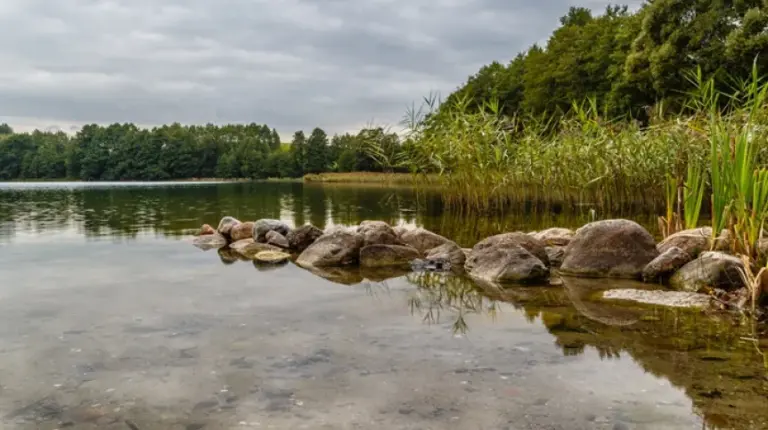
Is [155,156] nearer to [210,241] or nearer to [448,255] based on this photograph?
[210,241]

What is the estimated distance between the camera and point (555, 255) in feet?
33.4

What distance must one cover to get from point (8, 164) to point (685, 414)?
141650 mm

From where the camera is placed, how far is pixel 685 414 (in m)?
3.95

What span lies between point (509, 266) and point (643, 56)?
1181 inches

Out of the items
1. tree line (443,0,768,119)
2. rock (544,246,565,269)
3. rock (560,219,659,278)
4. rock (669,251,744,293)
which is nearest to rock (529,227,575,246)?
rock (544,246,565,269)

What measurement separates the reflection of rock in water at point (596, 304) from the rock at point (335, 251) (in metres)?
3.91

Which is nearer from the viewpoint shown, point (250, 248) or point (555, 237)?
point (555, 237)

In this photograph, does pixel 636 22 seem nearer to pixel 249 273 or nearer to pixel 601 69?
pixel 601 69

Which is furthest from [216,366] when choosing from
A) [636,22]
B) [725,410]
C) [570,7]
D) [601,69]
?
[570,7]

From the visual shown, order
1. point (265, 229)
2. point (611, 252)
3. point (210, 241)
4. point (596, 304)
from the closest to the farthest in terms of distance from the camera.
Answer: point (596, 304) < point (611, 252) < point (265, 229) < point (210, 241)

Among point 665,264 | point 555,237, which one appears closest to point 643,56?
point 555,237

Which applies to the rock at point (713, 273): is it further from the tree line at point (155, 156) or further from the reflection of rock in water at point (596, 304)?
the tree line at point (155, 156)

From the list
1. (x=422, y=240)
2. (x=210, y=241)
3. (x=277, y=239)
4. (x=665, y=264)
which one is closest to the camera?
(x=665, y=264)

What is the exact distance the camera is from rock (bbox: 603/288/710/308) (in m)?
6.94
